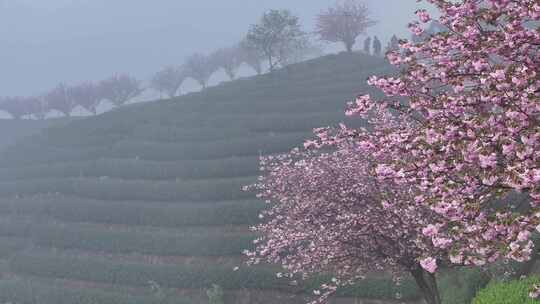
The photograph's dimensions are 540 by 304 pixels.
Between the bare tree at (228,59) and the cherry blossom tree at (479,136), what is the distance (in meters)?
100

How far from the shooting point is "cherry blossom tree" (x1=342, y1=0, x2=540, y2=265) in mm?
7160

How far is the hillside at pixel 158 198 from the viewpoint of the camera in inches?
1293

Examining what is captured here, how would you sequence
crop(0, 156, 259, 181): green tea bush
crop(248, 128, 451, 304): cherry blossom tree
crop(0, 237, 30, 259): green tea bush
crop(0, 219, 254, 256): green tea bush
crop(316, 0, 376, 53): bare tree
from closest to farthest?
1. crop(248, 128, 451, 304): cherry blossom tree
2. crop(0, 219, 254, 256): green tea bush
3. crop(0, 237, 30, 259): green tea bush
4. crop(0, 156, 259, 181): green tea bush
5. crop(316, 0, 376, 53): bare tree

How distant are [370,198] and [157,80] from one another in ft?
320

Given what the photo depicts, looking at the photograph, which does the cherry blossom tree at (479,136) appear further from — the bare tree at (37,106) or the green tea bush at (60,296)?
the bare tree at (37,106)

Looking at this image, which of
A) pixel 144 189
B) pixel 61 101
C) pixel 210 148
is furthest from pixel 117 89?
pixel 144 189

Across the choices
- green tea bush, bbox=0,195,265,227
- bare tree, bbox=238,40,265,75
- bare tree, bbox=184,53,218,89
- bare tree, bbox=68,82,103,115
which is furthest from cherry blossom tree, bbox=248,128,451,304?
bare tree, bbox=184,53,218,89

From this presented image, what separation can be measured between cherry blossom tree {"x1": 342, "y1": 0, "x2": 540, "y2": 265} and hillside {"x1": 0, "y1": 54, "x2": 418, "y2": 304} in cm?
1887

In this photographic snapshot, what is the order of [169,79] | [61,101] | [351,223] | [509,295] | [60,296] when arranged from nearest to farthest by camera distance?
[509,295]
[351,223]
[60,296]
[61,101]
[169,79]

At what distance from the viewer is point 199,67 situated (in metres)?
104

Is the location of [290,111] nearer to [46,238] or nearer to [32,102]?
[46,238]

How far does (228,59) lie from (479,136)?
337ft

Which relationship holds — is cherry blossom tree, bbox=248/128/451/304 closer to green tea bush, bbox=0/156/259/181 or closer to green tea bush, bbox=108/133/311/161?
green tea bush, bbox=108/133/311/161

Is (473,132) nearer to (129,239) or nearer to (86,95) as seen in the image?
(129,239)
